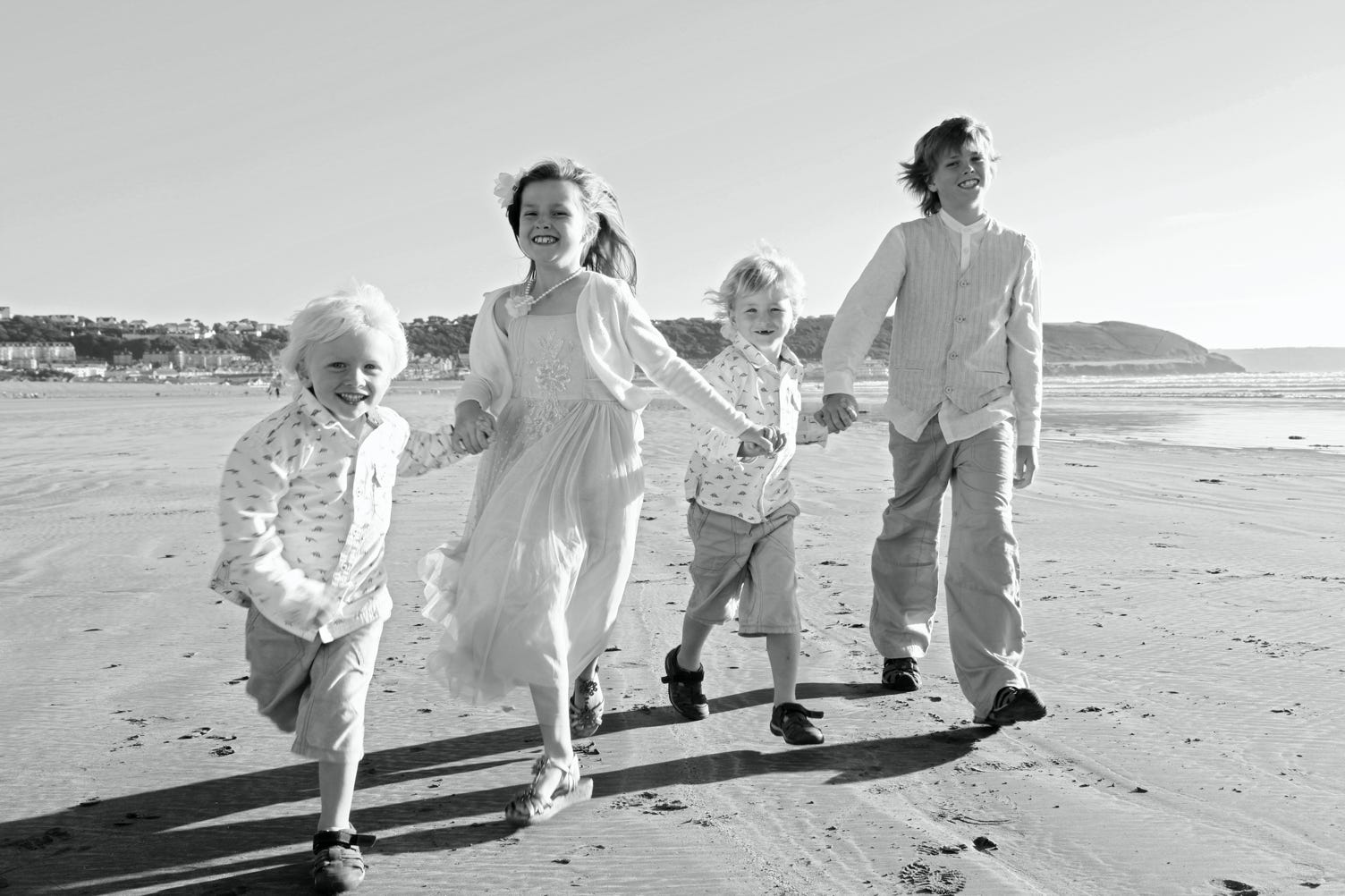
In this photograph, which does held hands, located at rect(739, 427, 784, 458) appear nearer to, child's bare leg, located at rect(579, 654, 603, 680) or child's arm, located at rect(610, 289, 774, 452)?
child's arm, located at rect(610, 289, 774, 452)

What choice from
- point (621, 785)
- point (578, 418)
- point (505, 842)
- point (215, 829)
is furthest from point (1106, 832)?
point (215, 829)

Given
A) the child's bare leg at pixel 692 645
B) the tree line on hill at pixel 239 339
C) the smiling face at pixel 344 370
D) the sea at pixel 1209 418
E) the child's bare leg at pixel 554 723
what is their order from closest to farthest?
the smiling face at pixel 344 370, the child's bare leg at pixel 554 723, the child's bare leg at pixel 692 645, the sea at pixel 1209 418, the tree line on hill at pixel 239 339

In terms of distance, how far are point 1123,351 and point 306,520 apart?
377 feet

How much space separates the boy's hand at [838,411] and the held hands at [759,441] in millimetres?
498

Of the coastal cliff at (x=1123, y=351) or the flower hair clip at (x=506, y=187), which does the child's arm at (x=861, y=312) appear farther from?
the coastal cliff at (x=1123, y=351)

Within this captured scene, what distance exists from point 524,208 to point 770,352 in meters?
1.03

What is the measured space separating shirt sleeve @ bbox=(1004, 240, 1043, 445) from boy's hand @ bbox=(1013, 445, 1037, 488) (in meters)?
0.03

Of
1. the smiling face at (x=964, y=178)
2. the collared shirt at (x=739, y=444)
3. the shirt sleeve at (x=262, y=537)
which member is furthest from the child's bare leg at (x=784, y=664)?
the smiling face at (x=964, y=178)

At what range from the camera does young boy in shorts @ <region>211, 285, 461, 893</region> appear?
2.53 metres

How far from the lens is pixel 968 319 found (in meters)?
3.93

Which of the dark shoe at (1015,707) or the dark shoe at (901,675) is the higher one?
the dark shoe at (1015,707)

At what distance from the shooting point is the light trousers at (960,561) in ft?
12.0

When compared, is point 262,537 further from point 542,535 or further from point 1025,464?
point 1025,464

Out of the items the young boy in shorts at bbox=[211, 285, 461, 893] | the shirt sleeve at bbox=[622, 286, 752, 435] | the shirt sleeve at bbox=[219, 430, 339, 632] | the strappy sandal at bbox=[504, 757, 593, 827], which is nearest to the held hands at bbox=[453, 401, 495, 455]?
the young boy in shorts at bbox=[211, 285, 461, 893]
